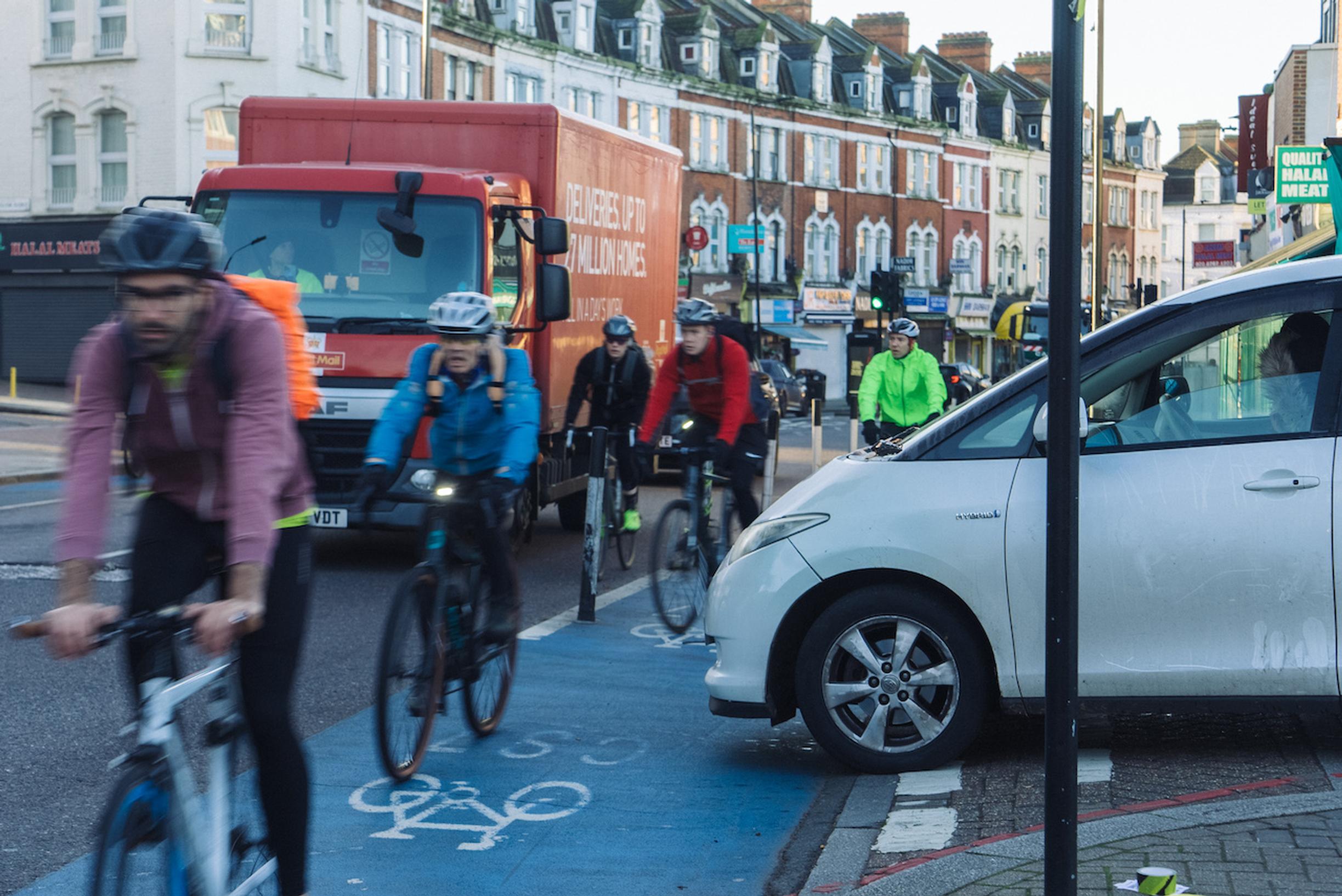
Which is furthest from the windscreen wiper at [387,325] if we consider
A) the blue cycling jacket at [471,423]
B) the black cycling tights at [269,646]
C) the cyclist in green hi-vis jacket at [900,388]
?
the black cycling tights at [269,646]

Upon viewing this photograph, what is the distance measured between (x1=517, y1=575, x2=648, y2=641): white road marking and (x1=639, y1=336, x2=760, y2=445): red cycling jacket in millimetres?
1182

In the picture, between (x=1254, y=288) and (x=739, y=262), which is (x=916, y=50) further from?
(x=1254, y=288)

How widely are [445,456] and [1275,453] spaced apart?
3.14 meters

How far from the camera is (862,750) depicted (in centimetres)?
620

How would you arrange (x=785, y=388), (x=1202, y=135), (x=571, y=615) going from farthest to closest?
1. (x=1202, y=135)
2. (x=785, y=388)
3. (x=571, y=615)

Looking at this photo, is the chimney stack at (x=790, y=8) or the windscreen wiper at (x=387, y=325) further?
the chimney stack at (x=790, y=8)

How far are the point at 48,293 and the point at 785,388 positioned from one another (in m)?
18.1

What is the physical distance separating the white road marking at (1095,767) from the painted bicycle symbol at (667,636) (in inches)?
130

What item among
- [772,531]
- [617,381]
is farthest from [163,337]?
[617,381]

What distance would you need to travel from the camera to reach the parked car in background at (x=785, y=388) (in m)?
41.4

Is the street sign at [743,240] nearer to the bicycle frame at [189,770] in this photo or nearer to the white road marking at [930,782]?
the white road marking at [930,782]

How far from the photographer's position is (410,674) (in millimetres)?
6230

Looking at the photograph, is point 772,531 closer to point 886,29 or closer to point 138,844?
point 138,844

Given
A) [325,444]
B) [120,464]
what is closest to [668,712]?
[325,444]
